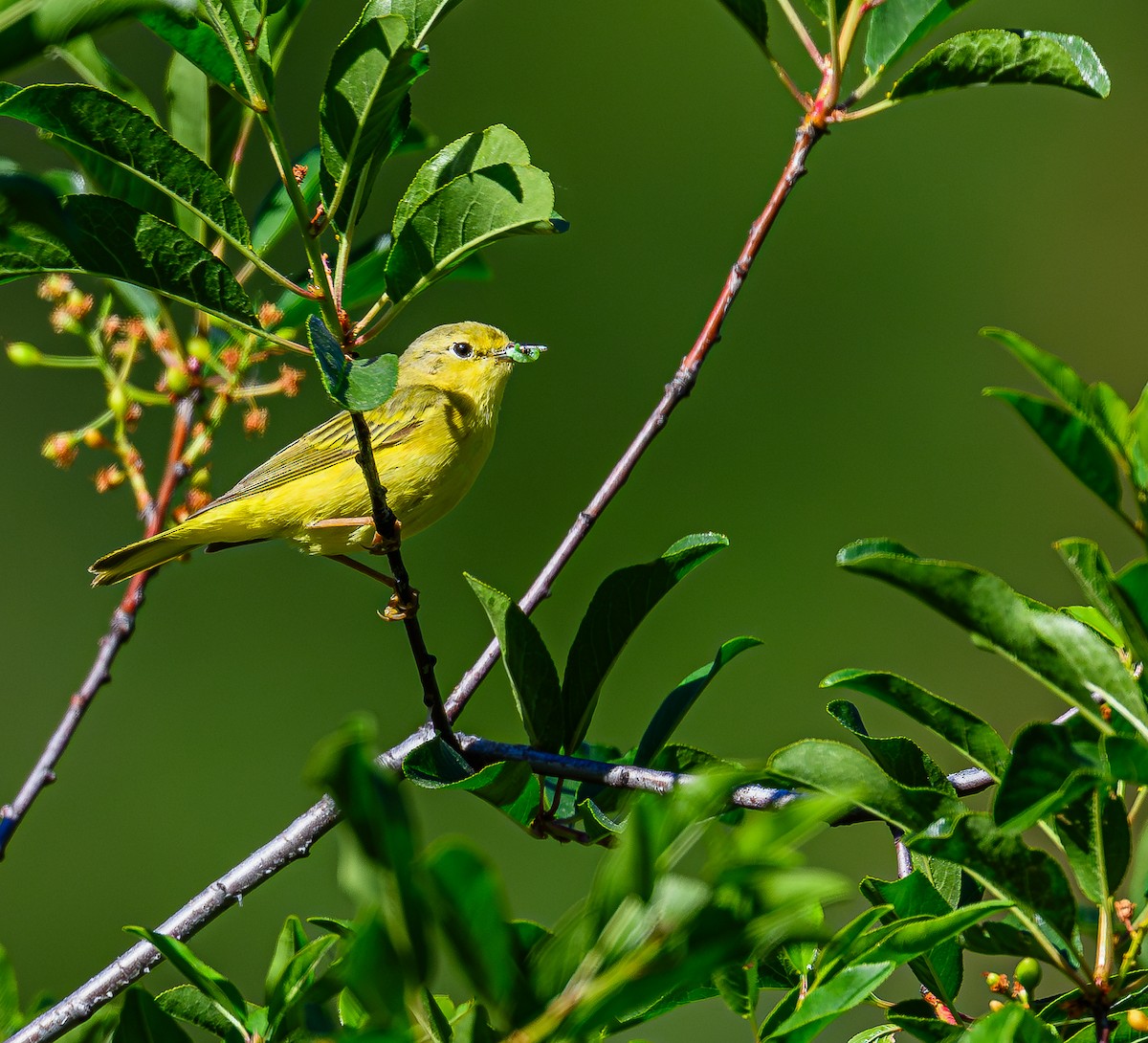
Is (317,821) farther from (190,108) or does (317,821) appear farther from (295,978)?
(190,108)

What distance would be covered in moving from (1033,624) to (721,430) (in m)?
6.94

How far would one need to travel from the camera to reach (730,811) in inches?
67.0

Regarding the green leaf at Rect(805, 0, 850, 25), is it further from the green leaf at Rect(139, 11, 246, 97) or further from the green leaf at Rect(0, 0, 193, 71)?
the green leaf at Rect(0, 0, 193, 71)

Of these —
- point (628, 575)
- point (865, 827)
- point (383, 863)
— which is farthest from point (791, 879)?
point (865, 827)

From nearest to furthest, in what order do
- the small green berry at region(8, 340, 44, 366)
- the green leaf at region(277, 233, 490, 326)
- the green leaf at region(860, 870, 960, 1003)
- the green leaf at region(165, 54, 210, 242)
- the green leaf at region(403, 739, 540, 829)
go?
the green leaf at region(860, 870, 960, 1003)
the green leaf at region(403, 739, 540, 829)
the green leaf at region(277, 233, 490, 326)
the green leaf at region(165, 54, 210, 242)
the small green berry at region(8, 340, 44, 366)

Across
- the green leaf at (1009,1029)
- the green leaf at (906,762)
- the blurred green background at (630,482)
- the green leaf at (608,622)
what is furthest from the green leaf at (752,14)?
the blurred green background at (630,482)

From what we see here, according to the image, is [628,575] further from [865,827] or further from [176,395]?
[865,827]

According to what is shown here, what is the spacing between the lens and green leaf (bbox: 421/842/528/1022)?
0.87 metres

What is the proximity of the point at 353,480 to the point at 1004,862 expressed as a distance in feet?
8.27

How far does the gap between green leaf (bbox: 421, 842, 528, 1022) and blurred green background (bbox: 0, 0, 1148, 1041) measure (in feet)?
20.9

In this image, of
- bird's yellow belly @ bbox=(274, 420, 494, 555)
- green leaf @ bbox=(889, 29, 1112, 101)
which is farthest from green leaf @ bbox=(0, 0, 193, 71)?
bird's yellow belly @ bbox=(274, 420, 494, 555)

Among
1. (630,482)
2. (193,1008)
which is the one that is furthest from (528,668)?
(630,482)

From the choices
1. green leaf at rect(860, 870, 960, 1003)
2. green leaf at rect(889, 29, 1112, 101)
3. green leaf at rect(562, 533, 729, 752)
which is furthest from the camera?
green leaf at rect(562, 533, 729, 752)

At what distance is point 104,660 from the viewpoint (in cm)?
267
